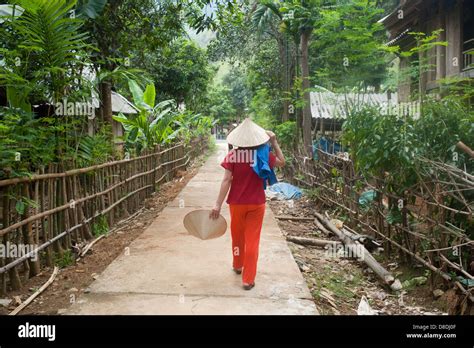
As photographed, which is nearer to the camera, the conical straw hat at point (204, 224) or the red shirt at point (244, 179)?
the red shirt at point (244, 179)

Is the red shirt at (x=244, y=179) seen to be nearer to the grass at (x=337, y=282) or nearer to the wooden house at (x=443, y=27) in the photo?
the grass at (x=337, y=282)

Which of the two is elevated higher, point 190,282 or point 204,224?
point 204,224

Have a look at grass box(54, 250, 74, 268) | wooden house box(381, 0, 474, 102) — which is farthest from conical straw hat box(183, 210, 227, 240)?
wooden house box(381, 0, 474, 102)

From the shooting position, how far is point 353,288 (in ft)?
16.7

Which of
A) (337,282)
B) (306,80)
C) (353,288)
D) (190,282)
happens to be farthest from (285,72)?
(190,282)

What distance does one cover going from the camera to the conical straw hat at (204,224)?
4383 mm

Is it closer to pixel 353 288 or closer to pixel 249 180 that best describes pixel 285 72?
pixel 353 288

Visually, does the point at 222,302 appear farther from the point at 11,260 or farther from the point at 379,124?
the point at 379,124

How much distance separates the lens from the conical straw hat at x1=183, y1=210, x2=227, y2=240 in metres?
4.38

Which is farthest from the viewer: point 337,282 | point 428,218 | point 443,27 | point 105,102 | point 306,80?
point 306,80

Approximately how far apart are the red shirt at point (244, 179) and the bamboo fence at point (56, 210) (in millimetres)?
2028

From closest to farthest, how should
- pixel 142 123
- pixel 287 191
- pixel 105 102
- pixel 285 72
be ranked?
pixel 105 102, pixel 142 123, pixel 287 191, pixel 285 72

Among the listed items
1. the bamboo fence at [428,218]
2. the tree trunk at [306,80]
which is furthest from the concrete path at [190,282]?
the tree trunk at [306,80]

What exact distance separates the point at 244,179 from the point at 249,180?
0.05m
